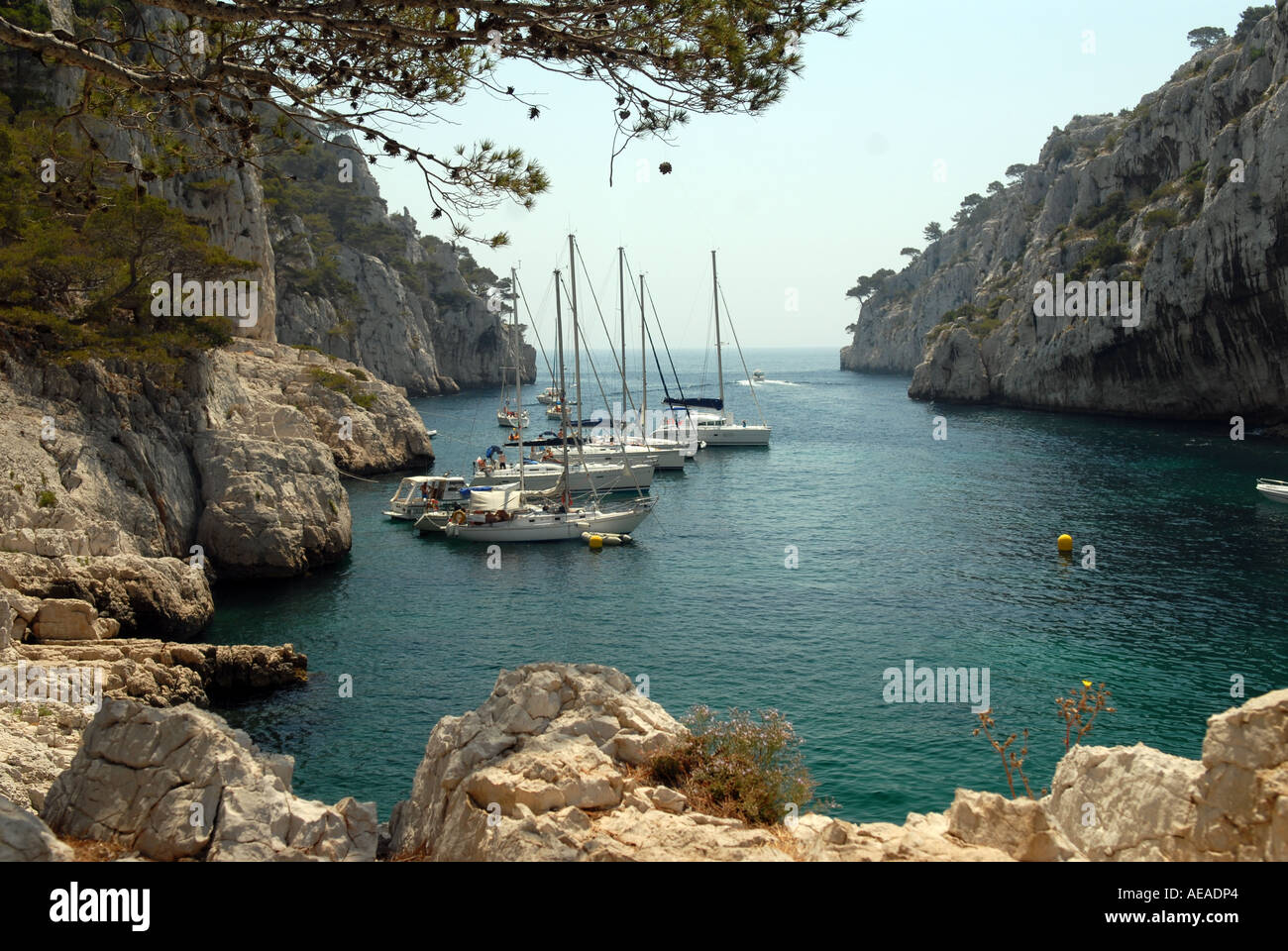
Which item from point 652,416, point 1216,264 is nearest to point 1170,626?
point 1216,264

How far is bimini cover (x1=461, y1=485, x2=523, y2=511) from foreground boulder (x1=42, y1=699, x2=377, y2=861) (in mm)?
28082

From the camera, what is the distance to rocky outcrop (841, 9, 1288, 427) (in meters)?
53.3

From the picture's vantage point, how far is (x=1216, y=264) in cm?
5525

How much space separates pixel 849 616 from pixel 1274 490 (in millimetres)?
23447

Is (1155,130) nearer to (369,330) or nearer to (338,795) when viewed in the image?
(369,330)

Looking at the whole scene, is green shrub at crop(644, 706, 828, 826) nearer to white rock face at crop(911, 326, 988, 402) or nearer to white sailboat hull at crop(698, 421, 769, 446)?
white sailboat hull at crop(698, 421, 769, 446)

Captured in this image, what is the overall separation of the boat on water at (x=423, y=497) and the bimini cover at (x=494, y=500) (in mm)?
1649

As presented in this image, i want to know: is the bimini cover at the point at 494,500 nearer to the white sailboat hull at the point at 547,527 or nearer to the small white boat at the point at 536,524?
the small white boat at the point at 536,524

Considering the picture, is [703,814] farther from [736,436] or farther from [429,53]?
[736,436]

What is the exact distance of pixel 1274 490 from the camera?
39156mm

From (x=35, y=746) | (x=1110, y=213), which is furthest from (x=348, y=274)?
(x=35, y=746)

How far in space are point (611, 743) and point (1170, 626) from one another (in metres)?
20.0

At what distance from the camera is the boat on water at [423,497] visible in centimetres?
4178

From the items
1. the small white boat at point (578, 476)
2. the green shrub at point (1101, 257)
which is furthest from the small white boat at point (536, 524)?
the green shrub at point (1101, 257)
